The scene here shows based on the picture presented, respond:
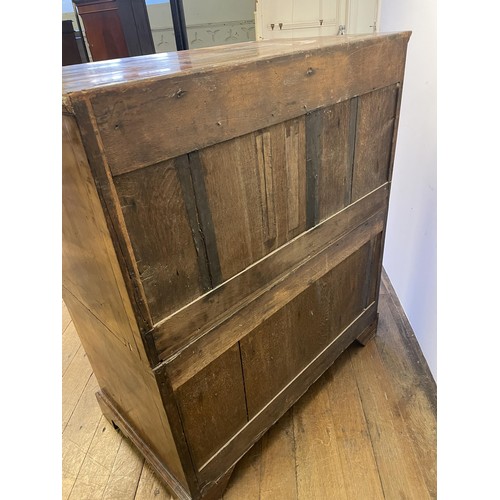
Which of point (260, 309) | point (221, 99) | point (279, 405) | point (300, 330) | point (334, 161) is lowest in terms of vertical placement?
point (279, 405)

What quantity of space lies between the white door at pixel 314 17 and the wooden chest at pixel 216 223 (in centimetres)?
114

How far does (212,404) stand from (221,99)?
0.70 m

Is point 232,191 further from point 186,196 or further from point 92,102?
point 92,102

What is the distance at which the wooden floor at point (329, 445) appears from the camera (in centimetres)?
112

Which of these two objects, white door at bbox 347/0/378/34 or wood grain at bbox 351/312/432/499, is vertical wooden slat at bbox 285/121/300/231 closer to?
wood grain at bbox 351/312/432/499

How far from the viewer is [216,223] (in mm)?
776

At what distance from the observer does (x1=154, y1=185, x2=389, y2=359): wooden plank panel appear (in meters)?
0.77

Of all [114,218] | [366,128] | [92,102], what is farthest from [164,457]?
[366,128]

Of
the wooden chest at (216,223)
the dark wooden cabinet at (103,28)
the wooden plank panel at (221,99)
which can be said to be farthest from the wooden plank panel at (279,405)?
the dark wooden cabinet at (103,28)

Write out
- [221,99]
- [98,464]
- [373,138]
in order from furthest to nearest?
1. [98,464]
2. [373,138]
3. [221,99]

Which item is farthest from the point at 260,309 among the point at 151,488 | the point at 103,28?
the point at 103,28

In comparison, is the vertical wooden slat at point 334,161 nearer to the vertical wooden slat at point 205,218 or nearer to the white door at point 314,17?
the vertical wooden slat at point 205,218

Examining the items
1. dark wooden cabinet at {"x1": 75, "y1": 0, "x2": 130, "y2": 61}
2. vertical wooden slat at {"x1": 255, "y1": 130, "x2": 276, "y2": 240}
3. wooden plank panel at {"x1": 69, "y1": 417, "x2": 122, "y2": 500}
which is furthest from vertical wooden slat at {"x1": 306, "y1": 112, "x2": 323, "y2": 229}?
dark wooden cabinet at {"x1": 75, "y1": 0, "x2": 130, "y2": 61}

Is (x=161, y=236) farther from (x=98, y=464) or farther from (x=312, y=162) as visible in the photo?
(x=98, y=464)
